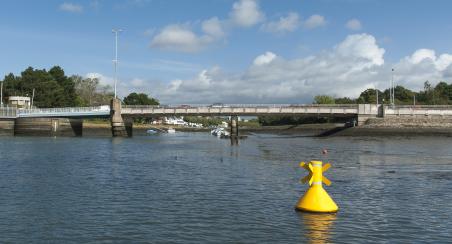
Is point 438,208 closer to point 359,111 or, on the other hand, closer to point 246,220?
point 246,220

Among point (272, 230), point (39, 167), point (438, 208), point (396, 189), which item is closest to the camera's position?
point (272, 230)

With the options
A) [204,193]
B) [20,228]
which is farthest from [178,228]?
[204,193]

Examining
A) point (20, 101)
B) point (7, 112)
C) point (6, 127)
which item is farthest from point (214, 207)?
point (20, 101)

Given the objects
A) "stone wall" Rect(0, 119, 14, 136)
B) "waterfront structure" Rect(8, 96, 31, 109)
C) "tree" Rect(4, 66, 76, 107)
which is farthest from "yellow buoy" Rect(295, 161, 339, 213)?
"tree" Rect(4, 66, 76, 107)

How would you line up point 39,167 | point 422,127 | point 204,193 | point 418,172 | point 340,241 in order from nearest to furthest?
1. point 340,241
2. point 204,193
3. point 418,172
4. point 39,167
5. point 422,127

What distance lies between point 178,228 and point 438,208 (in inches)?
427

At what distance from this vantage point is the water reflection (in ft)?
49.7

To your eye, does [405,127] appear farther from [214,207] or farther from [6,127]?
[214,207]

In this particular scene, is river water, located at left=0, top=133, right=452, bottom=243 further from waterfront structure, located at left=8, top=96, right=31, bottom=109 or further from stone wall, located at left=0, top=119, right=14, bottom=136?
waterfront structure, located at left=8, top=96, right=31, bottom=109

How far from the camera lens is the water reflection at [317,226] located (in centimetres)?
1514

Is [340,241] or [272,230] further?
[272,230]

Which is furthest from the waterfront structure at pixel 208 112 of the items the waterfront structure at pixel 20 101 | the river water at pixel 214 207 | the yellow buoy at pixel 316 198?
the yellow buoy at pixel 316 198

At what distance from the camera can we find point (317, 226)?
1670cm

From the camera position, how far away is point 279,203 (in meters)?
21.1
